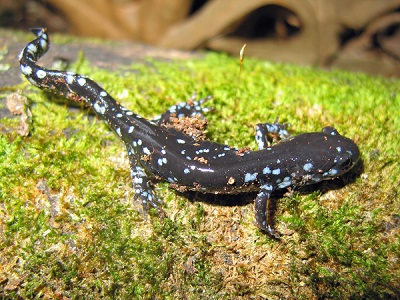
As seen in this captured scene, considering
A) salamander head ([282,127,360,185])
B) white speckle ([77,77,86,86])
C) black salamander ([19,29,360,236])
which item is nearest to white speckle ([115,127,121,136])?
black salamander ([19,29,360,236])

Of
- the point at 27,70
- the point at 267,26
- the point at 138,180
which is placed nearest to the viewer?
the point at 138,180

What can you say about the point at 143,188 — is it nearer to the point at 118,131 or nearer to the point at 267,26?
the point at 118,131

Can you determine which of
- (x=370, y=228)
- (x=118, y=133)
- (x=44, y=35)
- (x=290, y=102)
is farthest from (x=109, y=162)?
(x=370, y=228)

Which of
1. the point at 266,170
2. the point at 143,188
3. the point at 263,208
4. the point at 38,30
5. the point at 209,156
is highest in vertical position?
the point at 38,30

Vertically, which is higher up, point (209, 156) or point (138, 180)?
point (209, 156)

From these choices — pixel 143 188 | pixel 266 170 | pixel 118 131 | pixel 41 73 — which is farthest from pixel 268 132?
pixel 41 73

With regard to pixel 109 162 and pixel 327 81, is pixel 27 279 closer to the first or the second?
pixel 109 162

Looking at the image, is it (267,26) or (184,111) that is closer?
(184,111)
